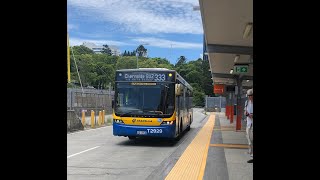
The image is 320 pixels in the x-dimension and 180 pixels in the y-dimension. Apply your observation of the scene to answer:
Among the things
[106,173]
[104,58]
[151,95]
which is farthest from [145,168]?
[104,58]

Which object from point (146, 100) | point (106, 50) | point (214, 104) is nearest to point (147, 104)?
point (146, 100)

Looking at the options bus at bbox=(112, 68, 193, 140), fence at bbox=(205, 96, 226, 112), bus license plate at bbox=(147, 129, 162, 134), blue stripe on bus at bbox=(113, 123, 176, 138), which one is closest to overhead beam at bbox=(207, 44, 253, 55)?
bus at bbox=(112, 68, 193, 140)

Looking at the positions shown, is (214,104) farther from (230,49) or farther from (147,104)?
(147,104)

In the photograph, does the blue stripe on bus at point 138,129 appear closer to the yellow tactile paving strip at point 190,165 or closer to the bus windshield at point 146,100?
the bus windshield at point 146,100

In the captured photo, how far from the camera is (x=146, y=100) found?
15.3m

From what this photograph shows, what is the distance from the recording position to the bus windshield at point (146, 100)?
49.9 ft

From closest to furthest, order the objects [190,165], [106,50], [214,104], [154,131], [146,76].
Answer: [190,165] < [154,131] < [146,76] < [214,104] < [106,50]

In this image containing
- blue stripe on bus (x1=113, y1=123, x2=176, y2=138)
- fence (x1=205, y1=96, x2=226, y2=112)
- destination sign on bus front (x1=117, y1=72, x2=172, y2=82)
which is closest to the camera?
blue stripe on bus (x1=113, y1=123, x2=176, y2=138)

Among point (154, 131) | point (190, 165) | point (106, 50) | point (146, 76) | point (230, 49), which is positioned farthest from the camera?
point (106, 50)

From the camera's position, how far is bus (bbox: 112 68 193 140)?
15.2 meters

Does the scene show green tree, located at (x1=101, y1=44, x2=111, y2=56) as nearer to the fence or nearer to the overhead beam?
the fence

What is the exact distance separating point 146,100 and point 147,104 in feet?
0.48
